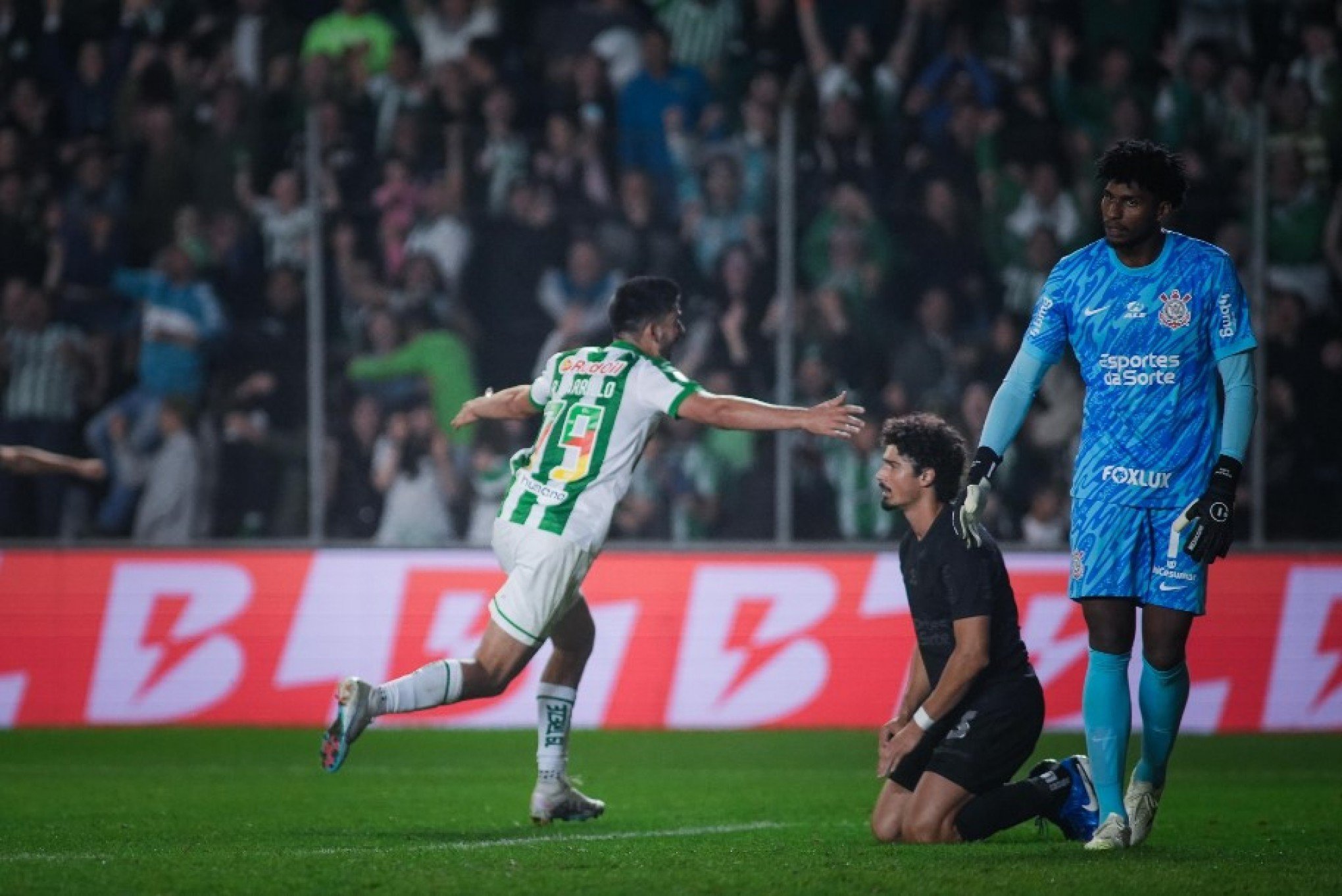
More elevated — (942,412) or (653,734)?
(942,412)

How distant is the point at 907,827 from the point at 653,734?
16.5ft

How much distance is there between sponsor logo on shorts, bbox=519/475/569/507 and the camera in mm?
7418

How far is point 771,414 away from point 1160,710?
1.68 m

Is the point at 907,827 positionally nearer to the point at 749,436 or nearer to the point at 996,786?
the point at 996,786

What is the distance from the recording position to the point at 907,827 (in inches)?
257

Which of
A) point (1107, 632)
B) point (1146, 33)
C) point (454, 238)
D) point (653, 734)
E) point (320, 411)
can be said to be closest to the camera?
point (1107, 632)

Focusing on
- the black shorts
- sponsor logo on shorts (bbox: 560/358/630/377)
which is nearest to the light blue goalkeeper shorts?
the black shorts

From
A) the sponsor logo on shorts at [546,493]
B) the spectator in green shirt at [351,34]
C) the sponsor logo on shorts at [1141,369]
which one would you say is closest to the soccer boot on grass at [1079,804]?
the sponsor logo on shorts at [1141,369]

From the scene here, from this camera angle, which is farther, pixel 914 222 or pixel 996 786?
pixel 914 222

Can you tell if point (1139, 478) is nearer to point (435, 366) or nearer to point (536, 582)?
point (536, 582)

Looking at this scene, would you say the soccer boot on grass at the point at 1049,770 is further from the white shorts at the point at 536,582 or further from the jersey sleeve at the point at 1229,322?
the white shorts at the point at 536,582

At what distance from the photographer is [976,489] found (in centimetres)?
616

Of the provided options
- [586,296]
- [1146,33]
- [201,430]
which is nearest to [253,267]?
[201,430]

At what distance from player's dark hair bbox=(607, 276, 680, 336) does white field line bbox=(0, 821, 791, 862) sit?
1943 millimetres
